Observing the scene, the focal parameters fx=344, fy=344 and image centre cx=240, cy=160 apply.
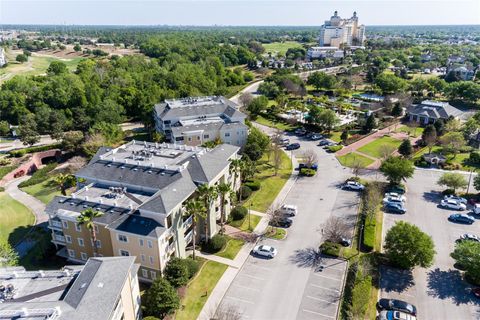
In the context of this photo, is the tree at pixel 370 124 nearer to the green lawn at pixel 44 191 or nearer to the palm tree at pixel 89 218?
the palm tree at pixel 89 218

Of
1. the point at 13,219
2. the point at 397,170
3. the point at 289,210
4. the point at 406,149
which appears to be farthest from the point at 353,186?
the point at 13,219

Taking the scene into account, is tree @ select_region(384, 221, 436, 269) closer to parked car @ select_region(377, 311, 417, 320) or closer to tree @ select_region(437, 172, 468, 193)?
parked car @ select_region(377, 311, 417, 320)

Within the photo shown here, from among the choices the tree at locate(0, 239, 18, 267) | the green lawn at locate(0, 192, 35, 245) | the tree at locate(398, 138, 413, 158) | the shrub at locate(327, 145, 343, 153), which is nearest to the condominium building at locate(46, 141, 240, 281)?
the tree at locate(0, 239, 18, 267)

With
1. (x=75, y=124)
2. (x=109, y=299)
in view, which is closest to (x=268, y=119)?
(x=75, y=124)

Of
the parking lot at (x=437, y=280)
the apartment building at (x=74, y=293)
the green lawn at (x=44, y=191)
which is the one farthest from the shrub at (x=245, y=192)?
the green lawn at (x=44, y=191)

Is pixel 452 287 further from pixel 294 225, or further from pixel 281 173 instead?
pixel 281 173

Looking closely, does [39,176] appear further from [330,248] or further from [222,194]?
[330,248]
